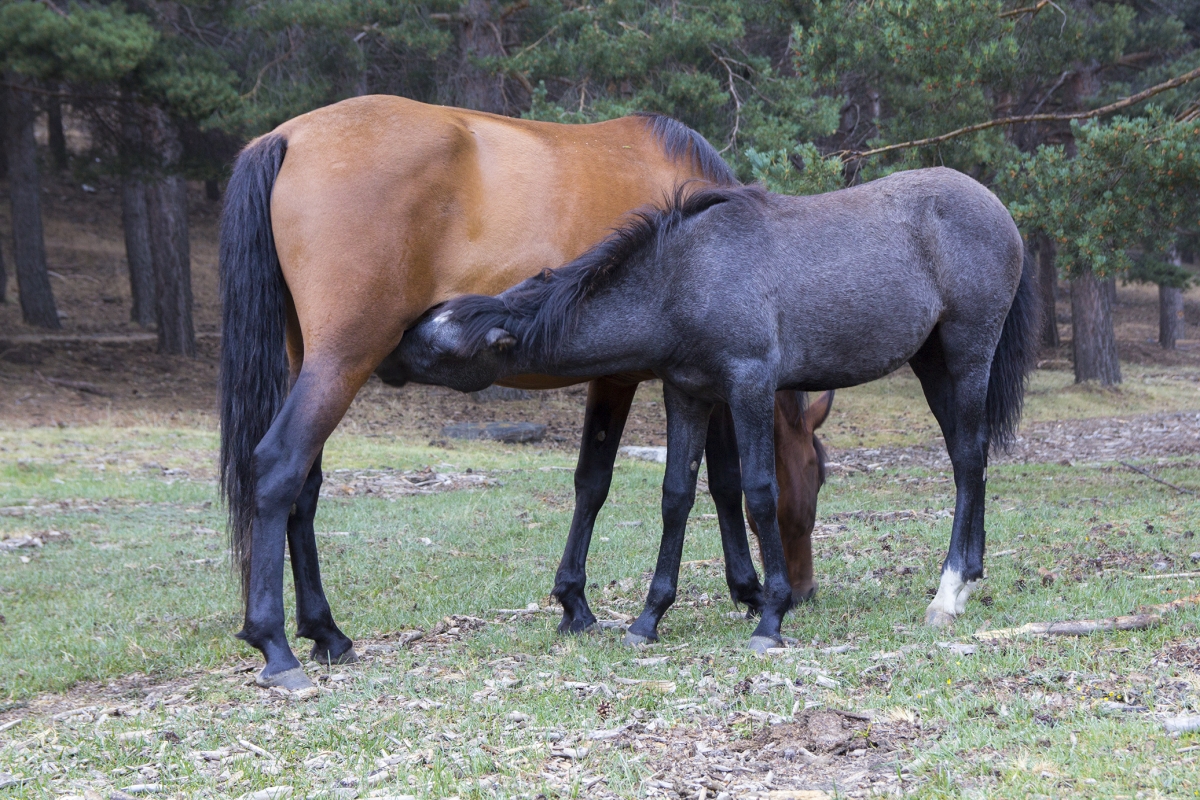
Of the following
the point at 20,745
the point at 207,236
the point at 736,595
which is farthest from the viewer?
the point at 207,236

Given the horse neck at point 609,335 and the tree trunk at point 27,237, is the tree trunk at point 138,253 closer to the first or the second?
the tree trunk at point 27,237

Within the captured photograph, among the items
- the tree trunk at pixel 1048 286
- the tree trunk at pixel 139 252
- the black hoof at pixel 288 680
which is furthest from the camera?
the tree trunk at pixel 1048 286

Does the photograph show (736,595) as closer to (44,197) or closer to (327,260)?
(327,260)

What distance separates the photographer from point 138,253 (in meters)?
24.1

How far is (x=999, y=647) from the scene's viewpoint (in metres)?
4.27

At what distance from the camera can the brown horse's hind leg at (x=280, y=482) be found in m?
4.65

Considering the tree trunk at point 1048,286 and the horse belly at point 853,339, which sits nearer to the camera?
the horse belly at point 853,339

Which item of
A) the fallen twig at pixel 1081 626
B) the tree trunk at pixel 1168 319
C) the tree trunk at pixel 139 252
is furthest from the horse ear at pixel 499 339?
the tree trunk at pixel 1168 319

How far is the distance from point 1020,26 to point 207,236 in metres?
28.4

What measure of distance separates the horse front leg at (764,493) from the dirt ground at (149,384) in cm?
972

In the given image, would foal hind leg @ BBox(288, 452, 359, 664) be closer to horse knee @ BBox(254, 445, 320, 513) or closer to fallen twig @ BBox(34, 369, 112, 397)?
horse knee @ BBox(254, 445, 320, 513)

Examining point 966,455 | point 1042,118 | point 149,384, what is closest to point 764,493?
point 966,455

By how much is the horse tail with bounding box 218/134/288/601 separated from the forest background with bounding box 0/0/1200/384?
502cm

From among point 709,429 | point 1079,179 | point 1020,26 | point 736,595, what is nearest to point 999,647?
point 736,595
